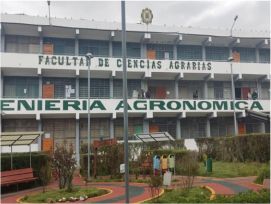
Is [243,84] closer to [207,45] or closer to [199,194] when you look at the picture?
[207,45]

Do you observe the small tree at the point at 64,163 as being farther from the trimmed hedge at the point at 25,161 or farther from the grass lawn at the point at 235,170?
the grass lawn at the point at 235,170

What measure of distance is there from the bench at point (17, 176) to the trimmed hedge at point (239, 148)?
12.9 meters

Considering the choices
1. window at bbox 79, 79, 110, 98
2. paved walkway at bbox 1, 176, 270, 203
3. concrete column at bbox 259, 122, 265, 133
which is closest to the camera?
paved walkway at bbox 1, 176, 270, 203

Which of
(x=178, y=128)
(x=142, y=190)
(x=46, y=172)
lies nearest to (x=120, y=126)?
(x=178, y=128)

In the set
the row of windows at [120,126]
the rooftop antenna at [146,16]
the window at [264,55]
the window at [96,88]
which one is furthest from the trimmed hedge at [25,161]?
the window at [264,55]

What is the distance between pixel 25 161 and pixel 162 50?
21.0m

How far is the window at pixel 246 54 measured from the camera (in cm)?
3991

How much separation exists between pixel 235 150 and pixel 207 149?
3423 mm

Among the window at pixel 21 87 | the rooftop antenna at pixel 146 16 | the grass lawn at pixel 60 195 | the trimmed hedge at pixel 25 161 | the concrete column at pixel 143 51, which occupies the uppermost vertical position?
the rooftop antenna at pixel 146 16

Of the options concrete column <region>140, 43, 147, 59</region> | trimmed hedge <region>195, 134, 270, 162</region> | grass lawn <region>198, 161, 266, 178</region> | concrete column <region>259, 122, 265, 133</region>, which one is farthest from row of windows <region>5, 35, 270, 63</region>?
grass lawn <region>198, 161, 266, 178</region>

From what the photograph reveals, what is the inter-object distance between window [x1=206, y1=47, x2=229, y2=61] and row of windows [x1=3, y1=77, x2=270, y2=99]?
2.51 meters

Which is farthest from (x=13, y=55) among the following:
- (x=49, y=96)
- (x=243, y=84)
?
(x=243, y=84)

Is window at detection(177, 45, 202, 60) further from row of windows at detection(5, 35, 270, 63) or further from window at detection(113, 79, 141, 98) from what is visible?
window at detection(113, 79, 141, 98)

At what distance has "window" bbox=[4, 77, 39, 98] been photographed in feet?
108
